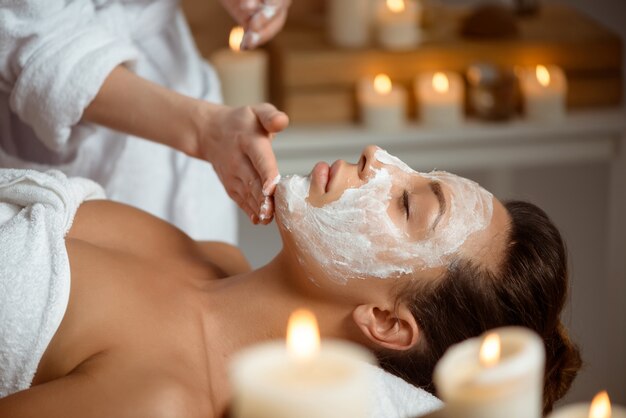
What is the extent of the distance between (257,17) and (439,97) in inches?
32.2

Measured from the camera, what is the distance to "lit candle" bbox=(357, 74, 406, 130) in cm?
223

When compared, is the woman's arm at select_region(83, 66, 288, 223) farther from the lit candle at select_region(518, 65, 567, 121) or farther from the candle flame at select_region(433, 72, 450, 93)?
the lit candle at select_region(518, 65, 567, 121)

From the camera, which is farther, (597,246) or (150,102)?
(597,246)

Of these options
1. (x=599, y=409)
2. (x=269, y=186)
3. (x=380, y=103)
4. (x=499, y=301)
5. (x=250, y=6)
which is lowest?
(x=380, y=103)

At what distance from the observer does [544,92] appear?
90.0 inches

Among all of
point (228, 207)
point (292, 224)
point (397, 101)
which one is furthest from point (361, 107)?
point (292, 224)

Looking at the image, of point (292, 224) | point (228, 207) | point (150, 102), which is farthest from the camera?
point (228, 207)

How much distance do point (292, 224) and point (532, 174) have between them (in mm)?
1594

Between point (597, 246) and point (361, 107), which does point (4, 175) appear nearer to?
point (361, 107)

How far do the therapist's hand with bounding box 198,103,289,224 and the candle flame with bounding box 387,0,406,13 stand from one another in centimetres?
97

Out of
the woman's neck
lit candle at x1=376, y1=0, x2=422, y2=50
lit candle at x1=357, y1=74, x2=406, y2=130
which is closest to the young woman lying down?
the woman's neck

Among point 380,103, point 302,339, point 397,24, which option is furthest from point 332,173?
point 397,24

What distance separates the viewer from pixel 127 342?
1136 millimetres

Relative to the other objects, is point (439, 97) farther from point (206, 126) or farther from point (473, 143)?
point (206, 126)
